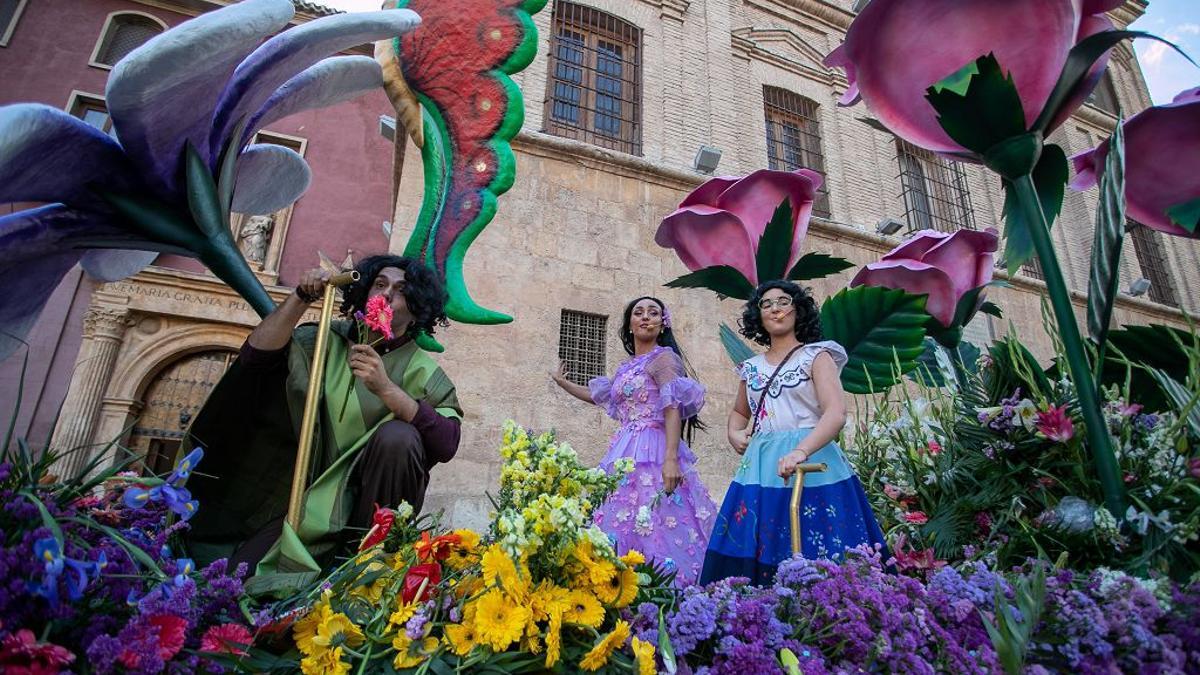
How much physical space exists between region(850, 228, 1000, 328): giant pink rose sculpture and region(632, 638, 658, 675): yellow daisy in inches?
80.0

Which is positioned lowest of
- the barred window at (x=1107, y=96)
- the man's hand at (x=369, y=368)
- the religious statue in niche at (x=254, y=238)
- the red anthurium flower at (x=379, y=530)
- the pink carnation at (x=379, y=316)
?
the red anthurium flower at (x=379, y=530)

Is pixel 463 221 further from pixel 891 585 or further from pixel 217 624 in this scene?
pixel 891 585

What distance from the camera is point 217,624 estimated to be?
97 centimetres

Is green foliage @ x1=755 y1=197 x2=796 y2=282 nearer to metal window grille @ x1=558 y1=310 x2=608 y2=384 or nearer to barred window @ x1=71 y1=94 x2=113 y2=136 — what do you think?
metal window grille @ x1=558 y1=310 x2=608 y2=384

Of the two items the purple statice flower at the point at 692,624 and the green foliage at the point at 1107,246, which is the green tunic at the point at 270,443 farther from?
the green foliage at the point at 1107,246

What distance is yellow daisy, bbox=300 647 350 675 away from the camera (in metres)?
0.91

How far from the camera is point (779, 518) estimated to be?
6.73 feet

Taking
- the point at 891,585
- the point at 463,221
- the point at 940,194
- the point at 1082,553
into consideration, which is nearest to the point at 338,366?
the point at 463,221

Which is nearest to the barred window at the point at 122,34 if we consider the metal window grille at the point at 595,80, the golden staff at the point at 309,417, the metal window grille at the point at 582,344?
the metal window grille at the point at 595,80

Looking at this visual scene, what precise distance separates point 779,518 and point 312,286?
174 centimetres

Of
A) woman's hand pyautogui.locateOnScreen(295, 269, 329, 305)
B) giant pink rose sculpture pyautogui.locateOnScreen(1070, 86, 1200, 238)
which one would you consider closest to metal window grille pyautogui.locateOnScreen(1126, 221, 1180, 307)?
giant pink rose sculpture pyautogui.locateOnScreen(1070, 86, 1200, 238)

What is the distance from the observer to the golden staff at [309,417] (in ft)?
4.66

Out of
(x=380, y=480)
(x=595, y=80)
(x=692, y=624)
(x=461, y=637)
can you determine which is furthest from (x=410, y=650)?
(x=595, y=80)

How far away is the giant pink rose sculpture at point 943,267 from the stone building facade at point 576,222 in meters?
1.90
